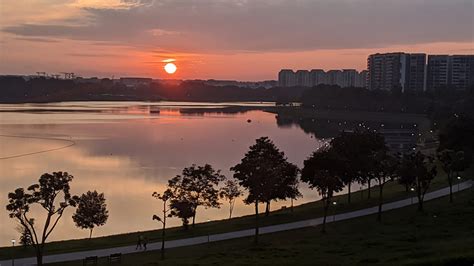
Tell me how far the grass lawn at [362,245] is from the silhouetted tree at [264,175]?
6.33ft

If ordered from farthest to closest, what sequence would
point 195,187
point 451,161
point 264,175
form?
point 451,161 < point 195,187 < point 264,175

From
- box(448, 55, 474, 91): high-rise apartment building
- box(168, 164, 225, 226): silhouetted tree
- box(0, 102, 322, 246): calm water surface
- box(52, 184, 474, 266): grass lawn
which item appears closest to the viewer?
box(52, 184, 474, 266): grass lawn

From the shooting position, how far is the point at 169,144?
69.0m

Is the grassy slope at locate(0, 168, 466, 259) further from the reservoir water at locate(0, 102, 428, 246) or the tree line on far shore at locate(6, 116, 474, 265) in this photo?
the reservoir water at locate(0, 102, 428, 246)

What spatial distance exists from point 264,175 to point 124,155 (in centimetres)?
3629

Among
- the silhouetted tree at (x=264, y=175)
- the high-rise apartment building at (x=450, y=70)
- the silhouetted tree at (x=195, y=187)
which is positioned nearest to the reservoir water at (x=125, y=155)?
the silhouetted tree at (x=195, y=187)

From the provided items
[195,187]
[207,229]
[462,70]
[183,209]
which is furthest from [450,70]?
[207,229]

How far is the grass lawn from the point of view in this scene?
16.4 metres

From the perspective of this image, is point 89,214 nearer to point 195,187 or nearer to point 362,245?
point 195,187

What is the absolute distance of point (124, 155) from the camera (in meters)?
57.8

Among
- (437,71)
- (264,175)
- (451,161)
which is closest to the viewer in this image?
(264,175)

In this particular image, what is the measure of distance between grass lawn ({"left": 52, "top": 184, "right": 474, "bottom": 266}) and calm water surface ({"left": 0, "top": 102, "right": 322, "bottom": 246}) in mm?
9276

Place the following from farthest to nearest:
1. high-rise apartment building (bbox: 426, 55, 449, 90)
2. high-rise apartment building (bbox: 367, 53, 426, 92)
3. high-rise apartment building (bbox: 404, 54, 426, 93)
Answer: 1. high-rise apartment building (bbox: 367, 53, 426, 92)
2. high-rise apartment building (bbox: 404, 54, 426, 93)
3. high-rise apartment building (bbox: 426, 55, 449, 90)

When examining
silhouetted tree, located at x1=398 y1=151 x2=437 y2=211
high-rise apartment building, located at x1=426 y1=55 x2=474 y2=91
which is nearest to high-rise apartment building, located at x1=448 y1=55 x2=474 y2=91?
high-rise apartment building, located at x1=426 y1=55 x2=474 y2=91
